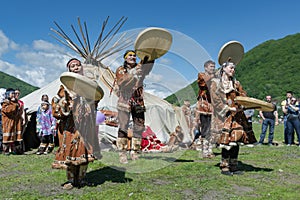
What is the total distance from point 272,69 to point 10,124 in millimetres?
47174

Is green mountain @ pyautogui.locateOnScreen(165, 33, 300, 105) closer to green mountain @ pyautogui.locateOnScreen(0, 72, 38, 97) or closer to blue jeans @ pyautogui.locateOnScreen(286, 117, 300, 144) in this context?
blue jeans @ pyautogui.locateOnScreen(286, 117, 300, 144)

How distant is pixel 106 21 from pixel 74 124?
1211cm

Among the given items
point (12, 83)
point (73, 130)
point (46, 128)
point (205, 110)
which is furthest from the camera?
point (12, 83)

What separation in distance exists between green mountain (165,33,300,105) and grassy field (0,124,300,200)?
30380mm

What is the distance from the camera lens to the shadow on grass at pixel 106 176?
494 cm

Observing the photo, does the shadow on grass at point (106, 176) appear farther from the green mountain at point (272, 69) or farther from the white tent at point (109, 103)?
the green mountain at point (272, 69)

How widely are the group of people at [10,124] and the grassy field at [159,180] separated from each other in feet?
5.63

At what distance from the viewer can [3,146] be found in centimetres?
852

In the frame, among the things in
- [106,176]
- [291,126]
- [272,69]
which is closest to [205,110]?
[106,176]

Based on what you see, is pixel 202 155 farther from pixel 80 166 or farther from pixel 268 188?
pixel 80 166

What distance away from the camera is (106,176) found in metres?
5.27

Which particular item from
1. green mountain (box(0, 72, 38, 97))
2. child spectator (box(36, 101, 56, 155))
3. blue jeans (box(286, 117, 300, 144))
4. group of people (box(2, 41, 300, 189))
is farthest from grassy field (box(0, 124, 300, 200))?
green mountain (box(0, 72, 38, 97))

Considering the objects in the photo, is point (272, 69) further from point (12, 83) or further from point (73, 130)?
point (12, 83)

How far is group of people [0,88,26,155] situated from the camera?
8523 millimetres
